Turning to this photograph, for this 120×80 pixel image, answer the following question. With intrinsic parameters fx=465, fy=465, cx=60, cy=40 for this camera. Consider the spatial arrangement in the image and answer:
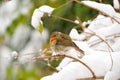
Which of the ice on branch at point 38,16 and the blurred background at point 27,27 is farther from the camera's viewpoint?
the blurred background at point 27,27

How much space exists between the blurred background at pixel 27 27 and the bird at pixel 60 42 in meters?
0.53

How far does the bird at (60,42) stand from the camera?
78 cm

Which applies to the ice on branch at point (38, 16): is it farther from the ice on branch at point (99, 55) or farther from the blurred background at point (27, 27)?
the blurred background at point (27, 27)

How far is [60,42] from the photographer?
776mm

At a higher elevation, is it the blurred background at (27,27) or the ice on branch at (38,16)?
the ice on branch at (38,16)

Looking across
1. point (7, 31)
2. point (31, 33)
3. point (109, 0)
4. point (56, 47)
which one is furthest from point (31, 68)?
point (56, 47)

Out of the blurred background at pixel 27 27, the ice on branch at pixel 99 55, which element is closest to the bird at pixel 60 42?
the ice on branch at pixel 99 55

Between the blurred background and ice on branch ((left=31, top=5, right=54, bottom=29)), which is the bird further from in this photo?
the blurred background

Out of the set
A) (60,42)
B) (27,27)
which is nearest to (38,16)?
(60,42)

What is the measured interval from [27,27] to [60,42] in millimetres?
1131

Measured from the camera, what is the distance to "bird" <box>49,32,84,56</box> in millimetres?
776

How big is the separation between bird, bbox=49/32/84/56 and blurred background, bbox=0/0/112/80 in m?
0.53

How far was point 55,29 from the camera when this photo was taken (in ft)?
5.34

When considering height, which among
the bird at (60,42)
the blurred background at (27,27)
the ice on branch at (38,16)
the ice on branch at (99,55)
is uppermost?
the ice on branch at (38,16)
